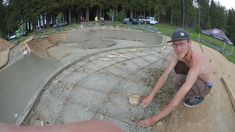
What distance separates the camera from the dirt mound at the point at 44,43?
3.31 meters

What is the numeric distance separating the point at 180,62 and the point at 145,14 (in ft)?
3.14

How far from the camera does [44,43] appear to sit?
3777 mm

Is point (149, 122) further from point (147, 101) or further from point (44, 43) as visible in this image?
point (44, 43)

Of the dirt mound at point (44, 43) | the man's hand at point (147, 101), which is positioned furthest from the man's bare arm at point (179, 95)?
the dirt mound at point (44, 43)

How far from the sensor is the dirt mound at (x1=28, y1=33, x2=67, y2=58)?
331cm

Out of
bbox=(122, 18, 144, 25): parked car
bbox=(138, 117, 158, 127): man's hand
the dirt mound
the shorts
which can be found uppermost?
bbox=(122, 18, 144, 25): parked car

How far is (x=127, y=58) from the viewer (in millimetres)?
5102


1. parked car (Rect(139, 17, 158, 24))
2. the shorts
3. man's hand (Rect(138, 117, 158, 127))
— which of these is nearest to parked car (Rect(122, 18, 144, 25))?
parked car (Rect(139, 17, 158, 24))

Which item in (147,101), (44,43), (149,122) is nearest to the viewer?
(149,122)

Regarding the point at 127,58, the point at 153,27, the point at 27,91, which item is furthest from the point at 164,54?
the point at 27,91

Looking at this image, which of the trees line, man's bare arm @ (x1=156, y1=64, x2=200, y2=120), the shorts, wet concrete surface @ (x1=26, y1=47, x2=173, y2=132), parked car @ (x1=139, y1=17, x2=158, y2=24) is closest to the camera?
the trees line

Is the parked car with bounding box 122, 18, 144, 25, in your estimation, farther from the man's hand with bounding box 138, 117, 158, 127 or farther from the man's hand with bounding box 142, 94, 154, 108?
the man's hand with bounding box 138, 117, 158, 127

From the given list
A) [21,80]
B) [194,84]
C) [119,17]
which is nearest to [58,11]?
[119,17]

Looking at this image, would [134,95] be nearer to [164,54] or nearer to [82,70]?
[82,70]
